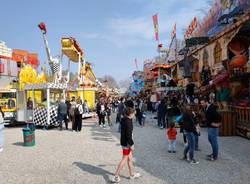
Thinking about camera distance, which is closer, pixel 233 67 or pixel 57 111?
pixel 233 67

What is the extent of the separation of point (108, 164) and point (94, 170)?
622 mm

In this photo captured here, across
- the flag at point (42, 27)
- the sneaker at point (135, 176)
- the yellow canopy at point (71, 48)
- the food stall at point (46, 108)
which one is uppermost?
the flag at point (42, 27)

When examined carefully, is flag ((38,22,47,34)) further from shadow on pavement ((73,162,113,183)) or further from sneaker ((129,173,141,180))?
sneaker ((129,173,141,180))

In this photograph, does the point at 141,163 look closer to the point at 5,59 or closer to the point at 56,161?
the point at 56,161

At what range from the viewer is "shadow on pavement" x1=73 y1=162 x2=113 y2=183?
5.99 metres

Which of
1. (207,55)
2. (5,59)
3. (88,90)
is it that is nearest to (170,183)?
(207,55)

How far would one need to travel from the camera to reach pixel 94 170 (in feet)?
21.2

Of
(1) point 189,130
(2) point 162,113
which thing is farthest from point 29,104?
(1) point 189,130

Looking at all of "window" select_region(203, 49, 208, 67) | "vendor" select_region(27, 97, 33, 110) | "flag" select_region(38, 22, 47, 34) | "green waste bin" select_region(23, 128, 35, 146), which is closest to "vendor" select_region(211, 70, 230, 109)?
"window" select_region(203, 49, 208, 67)

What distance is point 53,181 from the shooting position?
5.67 meters

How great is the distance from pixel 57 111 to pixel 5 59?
3630 centimetres

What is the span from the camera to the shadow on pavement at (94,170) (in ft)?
19.6

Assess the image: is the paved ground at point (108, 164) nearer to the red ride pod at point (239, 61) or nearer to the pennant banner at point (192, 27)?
the red ride pod at point (239, 61)

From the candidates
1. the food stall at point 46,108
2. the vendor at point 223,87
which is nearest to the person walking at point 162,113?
the vendor at point 223,87
